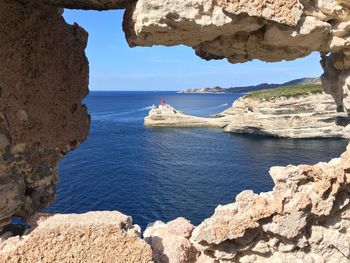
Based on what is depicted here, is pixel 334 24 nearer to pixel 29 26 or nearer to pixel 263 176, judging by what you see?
pixel 29 26

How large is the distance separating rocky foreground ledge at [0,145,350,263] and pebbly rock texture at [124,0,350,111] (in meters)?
3.06

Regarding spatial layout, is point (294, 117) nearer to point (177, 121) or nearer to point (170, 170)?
point (177, 121)

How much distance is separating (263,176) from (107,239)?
42.3 metres

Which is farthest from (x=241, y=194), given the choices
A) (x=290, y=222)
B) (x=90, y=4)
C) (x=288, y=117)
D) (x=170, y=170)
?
(x=288, y=117)

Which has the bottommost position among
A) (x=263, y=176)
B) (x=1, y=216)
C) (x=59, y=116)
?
(x=263, y=176)

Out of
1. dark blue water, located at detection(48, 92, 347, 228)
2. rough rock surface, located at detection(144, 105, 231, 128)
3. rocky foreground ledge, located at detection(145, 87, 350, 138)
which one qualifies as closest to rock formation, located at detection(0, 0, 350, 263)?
dark blue water, located at detection(48, 92, 347, 228)

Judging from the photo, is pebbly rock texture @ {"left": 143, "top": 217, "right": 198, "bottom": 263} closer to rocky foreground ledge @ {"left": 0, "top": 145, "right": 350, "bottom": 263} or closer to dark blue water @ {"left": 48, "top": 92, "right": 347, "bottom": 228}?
rocky foreground ledge @ {"left": 0, "top": 145, "right": 350, "bottom": 263}

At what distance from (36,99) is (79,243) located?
5367mm

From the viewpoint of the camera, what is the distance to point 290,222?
11.9 metres

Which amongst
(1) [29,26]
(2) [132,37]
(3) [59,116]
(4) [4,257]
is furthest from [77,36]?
(4) [4,257]

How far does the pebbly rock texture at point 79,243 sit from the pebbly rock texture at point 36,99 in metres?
1.51

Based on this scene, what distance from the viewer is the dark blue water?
42.2 m

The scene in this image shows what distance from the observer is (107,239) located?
1193cm

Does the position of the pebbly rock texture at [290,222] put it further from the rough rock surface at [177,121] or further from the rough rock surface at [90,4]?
the rough rock surface at [177,121]
